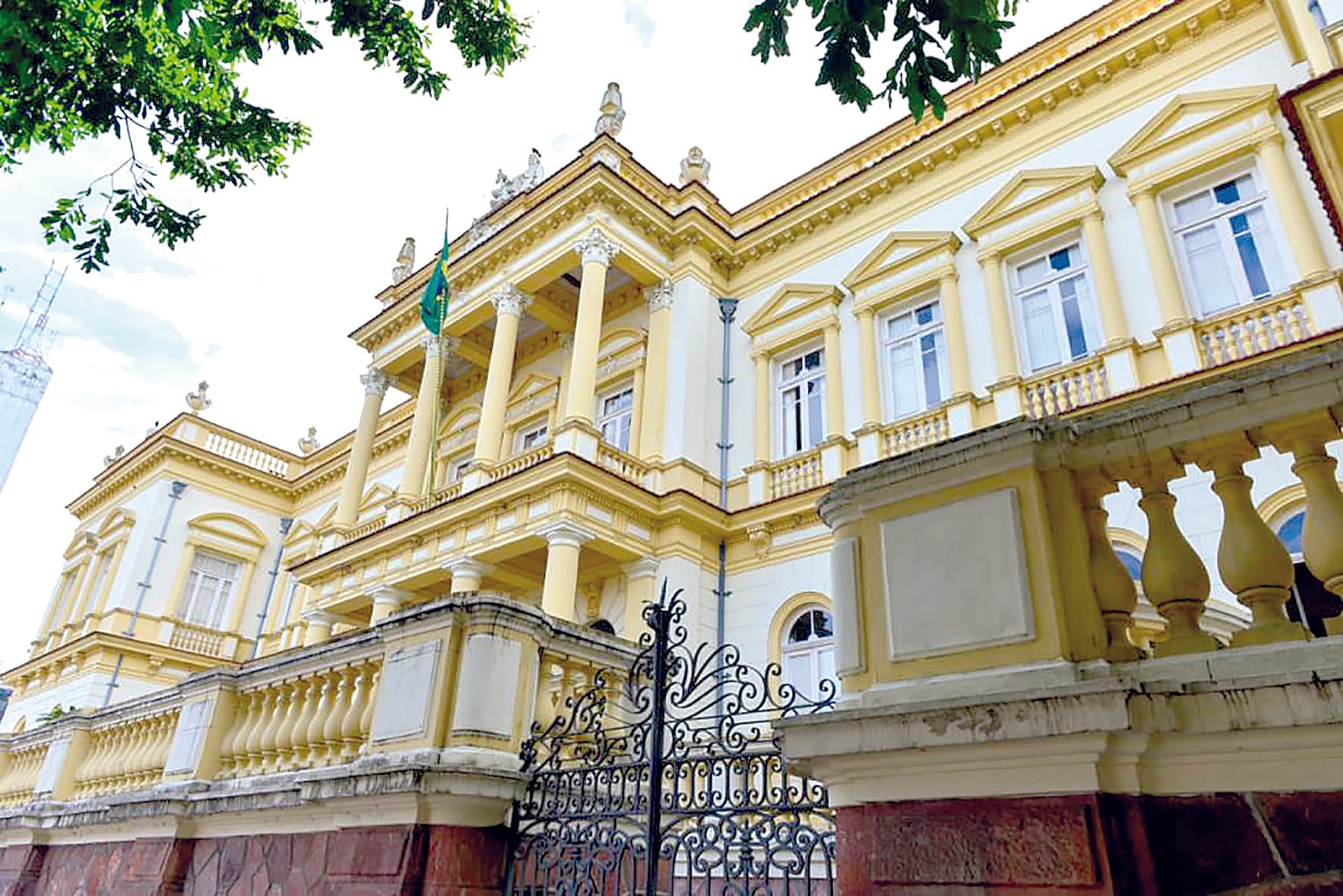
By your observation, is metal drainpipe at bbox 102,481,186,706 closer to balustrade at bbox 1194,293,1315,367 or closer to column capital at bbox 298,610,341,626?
column capital at bbox 298,610,341,626

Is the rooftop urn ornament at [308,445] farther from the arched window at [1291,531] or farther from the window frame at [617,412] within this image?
the arched window at [1291,531]

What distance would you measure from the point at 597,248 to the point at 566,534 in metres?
5.24

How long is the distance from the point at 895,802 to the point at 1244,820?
0.87 metres

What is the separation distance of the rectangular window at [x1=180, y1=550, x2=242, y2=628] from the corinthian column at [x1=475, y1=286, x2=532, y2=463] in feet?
45.8

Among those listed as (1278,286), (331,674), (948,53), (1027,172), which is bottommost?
(331,674)

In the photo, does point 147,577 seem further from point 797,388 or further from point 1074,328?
point 1074,328

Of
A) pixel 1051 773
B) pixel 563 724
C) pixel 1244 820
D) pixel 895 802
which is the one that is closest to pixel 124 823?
pixel 563 724

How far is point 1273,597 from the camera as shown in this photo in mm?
2219

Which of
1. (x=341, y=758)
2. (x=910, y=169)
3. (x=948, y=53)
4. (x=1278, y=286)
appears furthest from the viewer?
(x=910, y=169)

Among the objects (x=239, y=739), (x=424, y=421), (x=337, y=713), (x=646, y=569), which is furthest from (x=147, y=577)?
(x=337, y=713)

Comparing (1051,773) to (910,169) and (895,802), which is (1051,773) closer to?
(895,802)

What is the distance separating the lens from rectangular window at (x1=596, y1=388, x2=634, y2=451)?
619 inches

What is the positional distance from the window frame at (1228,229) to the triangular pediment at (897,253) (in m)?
2.89

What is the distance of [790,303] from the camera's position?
579 inches
